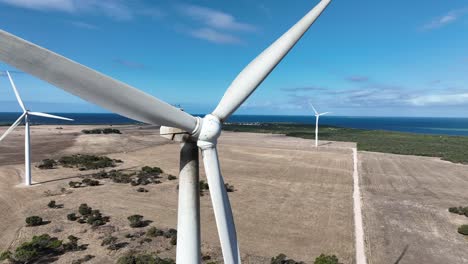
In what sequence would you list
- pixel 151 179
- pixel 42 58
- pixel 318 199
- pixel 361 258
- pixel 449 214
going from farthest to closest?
pixel 151 179
pixel 318 199
pixel 449 214
pixel 361 258
pixel 42 58

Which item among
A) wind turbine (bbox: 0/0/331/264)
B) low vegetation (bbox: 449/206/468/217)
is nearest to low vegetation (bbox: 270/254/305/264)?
wind turbine (bbox: 0/0/331/264)

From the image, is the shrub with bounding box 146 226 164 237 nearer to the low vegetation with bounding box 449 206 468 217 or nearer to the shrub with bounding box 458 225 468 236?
the shrub with bounding box 458 225 468 236

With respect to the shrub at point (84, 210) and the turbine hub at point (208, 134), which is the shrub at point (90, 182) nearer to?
the shrub at point (84, 210)

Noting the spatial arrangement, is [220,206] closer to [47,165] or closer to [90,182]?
[90,182]

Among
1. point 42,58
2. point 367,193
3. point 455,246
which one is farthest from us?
point 367,193

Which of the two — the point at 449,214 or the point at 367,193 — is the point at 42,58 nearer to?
the point at 449,214

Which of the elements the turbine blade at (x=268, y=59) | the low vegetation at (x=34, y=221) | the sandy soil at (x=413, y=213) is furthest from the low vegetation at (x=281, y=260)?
the low vegetation at (x=34, y=221)

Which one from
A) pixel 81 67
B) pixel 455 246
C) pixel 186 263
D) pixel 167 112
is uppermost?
pixel 81 67

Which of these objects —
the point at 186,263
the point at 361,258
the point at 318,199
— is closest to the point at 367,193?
the point at 318,199
